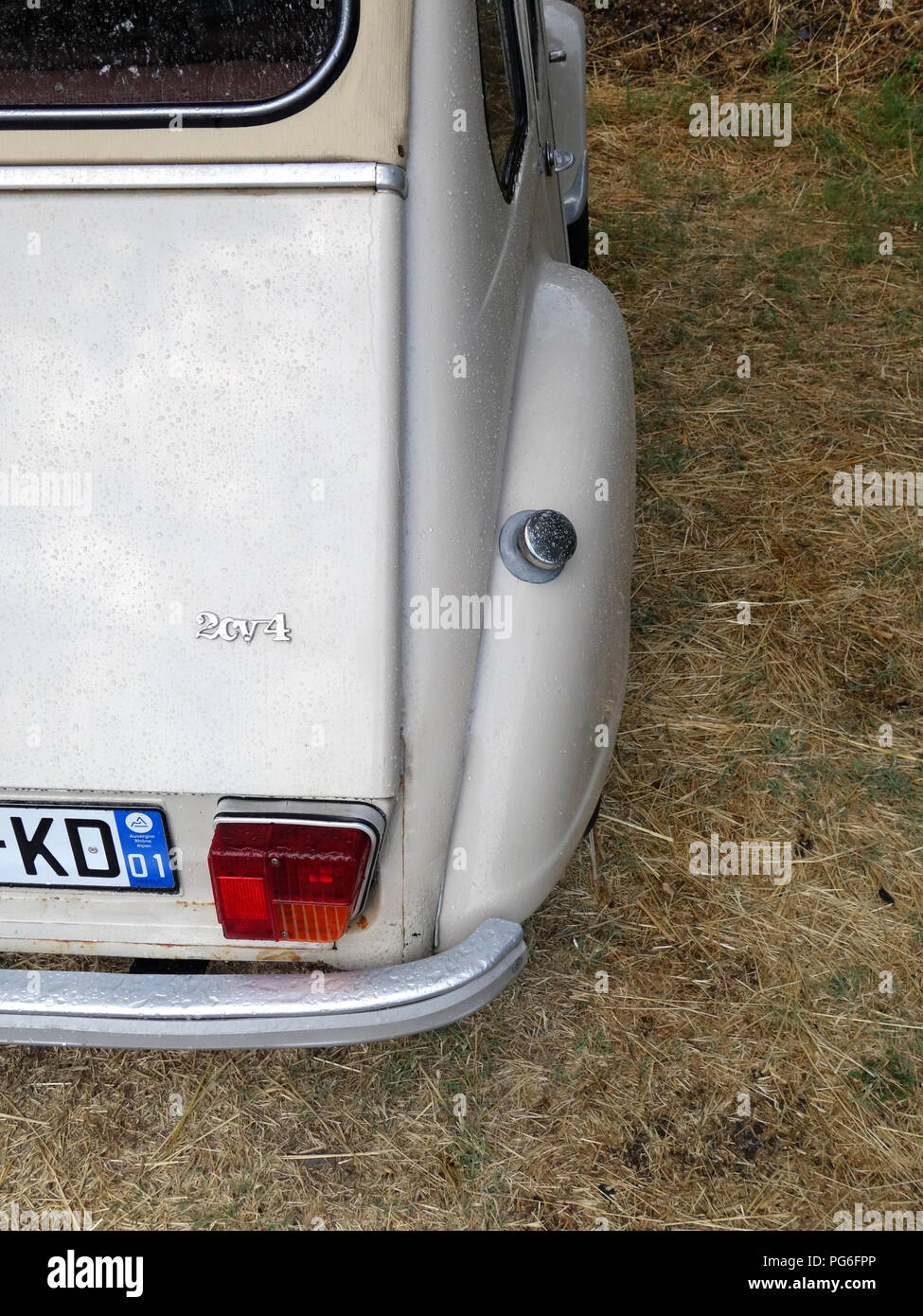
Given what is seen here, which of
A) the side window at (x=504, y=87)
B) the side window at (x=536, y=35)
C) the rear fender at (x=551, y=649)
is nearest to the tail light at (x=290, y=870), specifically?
the rear fender at (x=551, y=649)

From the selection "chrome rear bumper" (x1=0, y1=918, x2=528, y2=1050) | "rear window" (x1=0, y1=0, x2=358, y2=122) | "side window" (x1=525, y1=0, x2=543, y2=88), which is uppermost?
"side window" (x1=525, y1=0, x2=543, y2=88)

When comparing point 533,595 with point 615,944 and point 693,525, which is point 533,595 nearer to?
point 615,944

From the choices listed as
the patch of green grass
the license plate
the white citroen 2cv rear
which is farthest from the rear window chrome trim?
the patch of green grass

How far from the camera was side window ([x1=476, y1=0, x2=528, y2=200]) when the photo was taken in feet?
5.60

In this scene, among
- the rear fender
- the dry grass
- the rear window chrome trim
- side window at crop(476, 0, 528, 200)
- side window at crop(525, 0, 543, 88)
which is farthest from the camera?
side window at crop(525, 0, 543, 88)

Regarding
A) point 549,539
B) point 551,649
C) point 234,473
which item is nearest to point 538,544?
point 549,539

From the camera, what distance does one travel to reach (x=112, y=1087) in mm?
2010

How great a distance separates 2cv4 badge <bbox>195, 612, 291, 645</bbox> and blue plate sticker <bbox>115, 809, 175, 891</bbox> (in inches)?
11.1

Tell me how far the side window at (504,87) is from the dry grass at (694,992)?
1337mm

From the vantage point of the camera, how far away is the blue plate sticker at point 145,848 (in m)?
1.47

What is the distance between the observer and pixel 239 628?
4.64 ft

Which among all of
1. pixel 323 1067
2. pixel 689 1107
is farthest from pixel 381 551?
pixel 689 1107

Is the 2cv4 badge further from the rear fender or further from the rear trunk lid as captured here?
the rear fender

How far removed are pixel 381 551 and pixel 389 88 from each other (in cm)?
64
